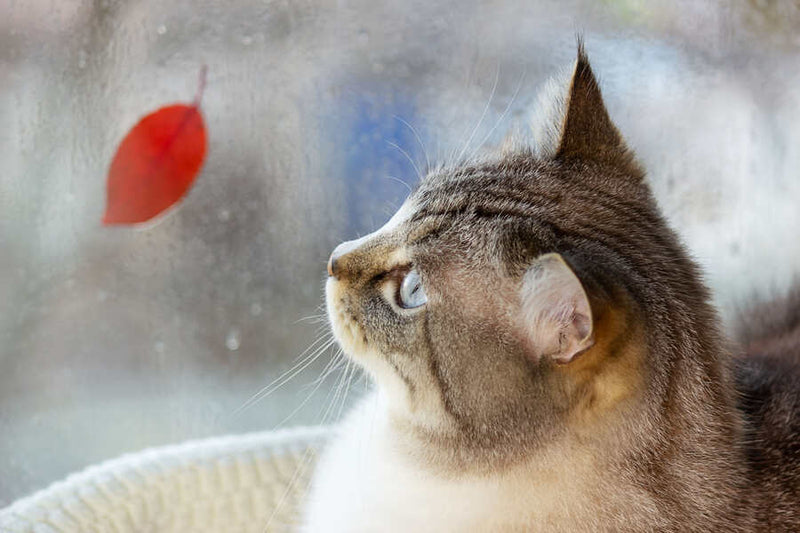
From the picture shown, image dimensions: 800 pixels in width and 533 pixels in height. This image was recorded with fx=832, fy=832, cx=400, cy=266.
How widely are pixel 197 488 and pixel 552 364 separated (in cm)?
66

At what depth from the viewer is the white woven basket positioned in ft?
3.68

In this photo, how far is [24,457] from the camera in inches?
54.4

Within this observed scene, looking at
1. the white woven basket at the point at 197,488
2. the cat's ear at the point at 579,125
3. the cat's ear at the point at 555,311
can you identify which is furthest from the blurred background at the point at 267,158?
the cat's ear at the point at 555,311

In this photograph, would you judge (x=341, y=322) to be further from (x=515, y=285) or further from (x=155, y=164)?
(x=155, y=164)

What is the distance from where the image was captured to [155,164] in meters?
1.52

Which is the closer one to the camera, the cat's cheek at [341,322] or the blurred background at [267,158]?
the cat's cheek at [341,322]

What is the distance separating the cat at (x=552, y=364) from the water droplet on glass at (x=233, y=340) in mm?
651

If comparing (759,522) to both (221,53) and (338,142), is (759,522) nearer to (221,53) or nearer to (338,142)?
(338,142)

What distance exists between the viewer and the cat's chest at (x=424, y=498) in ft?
2.64

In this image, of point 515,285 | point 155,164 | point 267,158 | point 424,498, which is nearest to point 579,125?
point 515,285

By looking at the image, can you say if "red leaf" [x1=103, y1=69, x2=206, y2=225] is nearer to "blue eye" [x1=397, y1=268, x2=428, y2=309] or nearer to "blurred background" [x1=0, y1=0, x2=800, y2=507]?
"blurred background" [x1=0, y1=0, x2=800, y2=507]

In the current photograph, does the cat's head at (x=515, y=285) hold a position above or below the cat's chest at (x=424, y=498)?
above

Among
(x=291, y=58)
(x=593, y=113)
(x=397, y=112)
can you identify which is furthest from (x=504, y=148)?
(x=291, y=58)

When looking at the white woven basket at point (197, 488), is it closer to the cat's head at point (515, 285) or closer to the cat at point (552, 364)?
the cat at point (552, 364)
